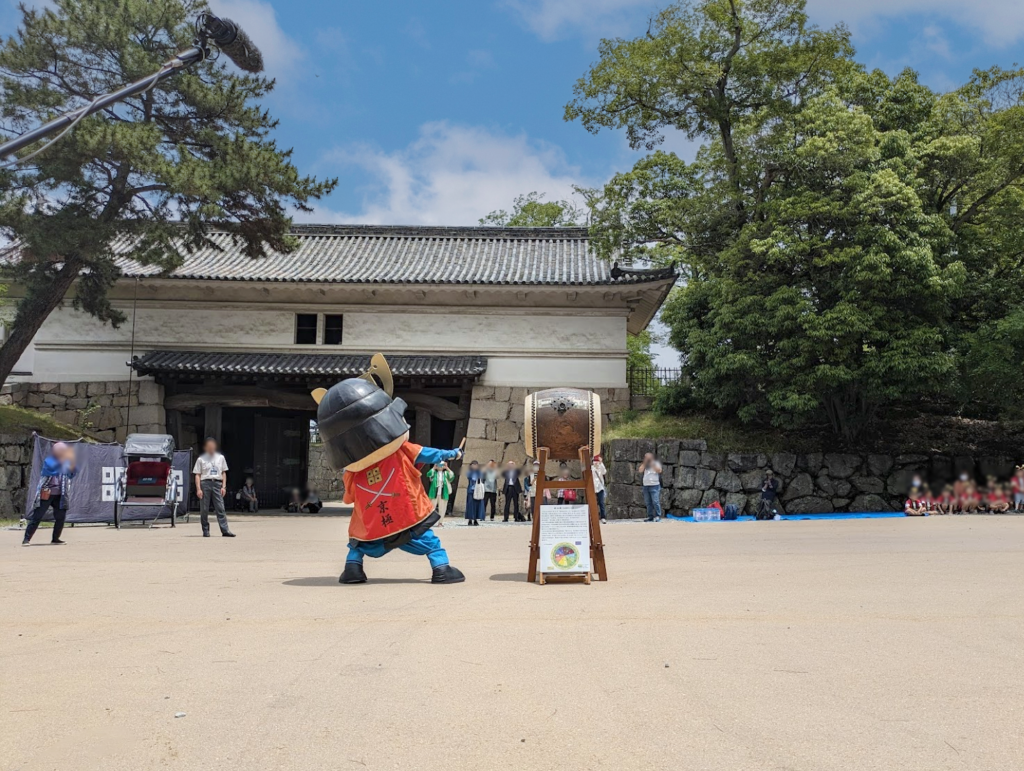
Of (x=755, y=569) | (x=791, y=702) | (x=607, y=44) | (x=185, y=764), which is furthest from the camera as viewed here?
(x=607, y=44)

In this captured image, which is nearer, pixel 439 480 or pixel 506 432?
pixel 439 480

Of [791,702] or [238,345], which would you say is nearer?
[791,702]

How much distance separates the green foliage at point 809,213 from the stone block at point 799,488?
1.52 meters

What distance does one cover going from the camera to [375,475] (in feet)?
25.6

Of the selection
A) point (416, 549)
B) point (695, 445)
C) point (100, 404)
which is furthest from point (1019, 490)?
point (100, 404)

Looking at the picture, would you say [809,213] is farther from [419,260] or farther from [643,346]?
[643,346]

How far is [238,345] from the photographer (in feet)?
76.0

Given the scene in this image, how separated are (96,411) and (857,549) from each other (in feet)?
64.1

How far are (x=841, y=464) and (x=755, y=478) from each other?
2.12m

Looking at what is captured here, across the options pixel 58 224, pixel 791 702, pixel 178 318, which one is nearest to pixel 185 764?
A: pixel 791 702

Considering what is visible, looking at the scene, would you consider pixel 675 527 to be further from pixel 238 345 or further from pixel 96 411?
pixel 96 411

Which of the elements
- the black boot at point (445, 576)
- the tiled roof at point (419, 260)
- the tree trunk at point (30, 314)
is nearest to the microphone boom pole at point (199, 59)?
the black boot at point (445, 576)

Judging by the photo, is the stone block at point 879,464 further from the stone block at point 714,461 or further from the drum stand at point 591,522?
the drum stand at point 591,522

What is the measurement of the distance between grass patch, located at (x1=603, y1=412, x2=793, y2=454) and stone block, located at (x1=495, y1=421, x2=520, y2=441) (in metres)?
2.40
